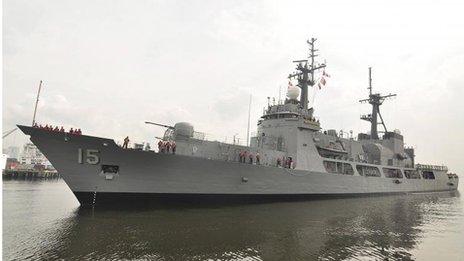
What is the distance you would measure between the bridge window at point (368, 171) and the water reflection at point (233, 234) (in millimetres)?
10166

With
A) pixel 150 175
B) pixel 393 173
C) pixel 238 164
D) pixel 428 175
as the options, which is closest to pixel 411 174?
pixel 393 173

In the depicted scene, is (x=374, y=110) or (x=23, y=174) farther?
(x=23, y=174)

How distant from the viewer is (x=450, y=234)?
45.3 ft

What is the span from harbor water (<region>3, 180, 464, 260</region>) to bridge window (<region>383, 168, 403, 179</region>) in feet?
46.4

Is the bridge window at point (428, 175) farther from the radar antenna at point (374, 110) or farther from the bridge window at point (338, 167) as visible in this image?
the bridge window at point (338, 167)

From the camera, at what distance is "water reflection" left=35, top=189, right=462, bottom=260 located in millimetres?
9539

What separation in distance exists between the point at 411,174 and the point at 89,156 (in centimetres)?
3313

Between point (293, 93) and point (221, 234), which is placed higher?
point (293, 93)

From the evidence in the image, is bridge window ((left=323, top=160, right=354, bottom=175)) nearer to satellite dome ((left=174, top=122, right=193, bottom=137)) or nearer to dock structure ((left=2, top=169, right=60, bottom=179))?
satellite dome ((left=174, top=122, right=193, bottom=137))

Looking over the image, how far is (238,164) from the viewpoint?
60.9 ft

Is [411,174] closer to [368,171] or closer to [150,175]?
[368,171]

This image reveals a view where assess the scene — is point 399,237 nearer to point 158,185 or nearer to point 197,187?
point 197,187

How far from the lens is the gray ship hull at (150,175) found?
15367 millimetres

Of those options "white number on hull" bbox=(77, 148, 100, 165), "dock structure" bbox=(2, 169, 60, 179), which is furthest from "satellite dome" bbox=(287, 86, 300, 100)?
"dock structure" bbox=(2, 169, 60, 179)
